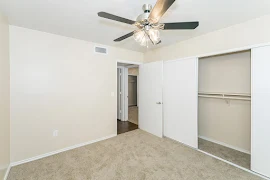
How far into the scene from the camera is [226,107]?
2832mm

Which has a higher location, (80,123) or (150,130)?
(80,123)

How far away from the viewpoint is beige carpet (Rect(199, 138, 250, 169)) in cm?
223

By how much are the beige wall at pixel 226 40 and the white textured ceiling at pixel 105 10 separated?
13 cm

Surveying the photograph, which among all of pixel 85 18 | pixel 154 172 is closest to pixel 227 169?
pixel 154 172

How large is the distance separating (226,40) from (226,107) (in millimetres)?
1442

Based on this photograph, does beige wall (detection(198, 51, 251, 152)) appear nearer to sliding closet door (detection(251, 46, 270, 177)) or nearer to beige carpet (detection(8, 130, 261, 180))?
sliding closet door (detection(251, 46, 270, 177))

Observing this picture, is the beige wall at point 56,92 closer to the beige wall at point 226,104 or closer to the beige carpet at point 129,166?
the beige carpet at point 129,166

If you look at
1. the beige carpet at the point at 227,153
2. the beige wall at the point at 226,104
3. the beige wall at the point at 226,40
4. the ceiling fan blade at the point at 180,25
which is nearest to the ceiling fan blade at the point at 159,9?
the ceiling fan blade at the point at 180,25

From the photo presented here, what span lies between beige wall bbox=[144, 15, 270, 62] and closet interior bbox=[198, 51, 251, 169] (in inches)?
22.7

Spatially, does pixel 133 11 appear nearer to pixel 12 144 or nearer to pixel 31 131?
pixel 31 131

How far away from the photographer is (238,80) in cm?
262

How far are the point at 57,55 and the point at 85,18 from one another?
106 cm

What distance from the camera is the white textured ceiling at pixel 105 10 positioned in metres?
1.63

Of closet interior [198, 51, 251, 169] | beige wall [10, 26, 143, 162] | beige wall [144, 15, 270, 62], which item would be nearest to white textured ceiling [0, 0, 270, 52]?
beige wall [144, 15, 270, 62]
